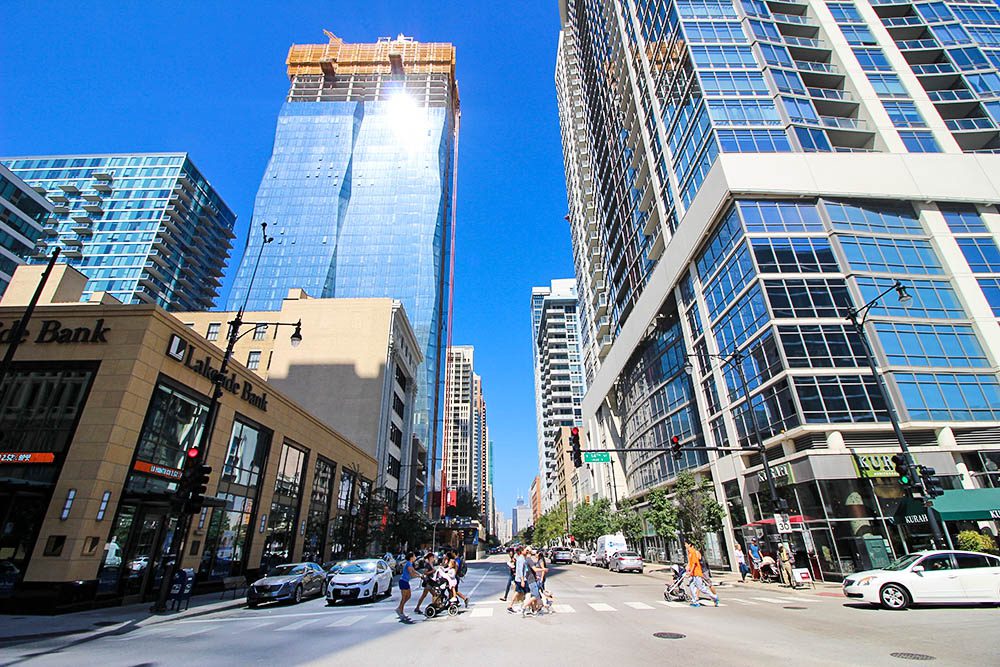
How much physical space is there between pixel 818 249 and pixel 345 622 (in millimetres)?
33586

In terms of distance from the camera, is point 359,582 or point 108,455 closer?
point 108,455

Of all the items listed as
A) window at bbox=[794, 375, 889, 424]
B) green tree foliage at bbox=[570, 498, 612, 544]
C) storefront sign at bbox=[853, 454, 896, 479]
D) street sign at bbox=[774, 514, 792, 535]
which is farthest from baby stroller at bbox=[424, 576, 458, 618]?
green tree foliage at bbox=[570, 498, 612, 544]

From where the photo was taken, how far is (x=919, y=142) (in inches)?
1412

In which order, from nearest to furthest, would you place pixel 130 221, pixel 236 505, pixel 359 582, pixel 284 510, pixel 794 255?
pixel 359 582
pixel 236 505
pixel 794 255
pixel 284 510
pixel 130 221

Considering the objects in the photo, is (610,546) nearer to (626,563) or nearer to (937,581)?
(626,563)

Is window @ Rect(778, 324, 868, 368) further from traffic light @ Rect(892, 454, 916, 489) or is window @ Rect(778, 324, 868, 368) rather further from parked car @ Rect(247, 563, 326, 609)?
parked car @ Rect(247, 563, 326, 609)

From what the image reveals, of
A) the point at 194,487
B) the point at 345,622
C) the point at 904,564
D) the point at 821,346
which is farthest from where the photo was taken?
the point at 821,346

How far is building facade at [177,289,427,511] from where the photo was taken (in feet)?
172

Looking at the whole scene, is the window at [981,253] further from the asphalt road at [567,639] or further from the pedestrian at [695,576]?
the pedestrian at [695,576]

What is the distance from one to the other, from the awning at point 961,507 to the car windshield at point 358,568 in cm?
2596

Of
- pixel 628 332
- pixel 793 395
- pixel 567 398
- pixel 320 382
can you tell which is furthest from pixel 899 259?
pixel 567 398

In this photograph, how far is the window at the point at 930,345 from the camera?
27516 millimetres

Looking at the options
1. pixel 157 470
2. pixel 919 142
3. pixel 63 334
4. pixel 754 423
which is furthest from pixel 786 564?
pixel 919 142

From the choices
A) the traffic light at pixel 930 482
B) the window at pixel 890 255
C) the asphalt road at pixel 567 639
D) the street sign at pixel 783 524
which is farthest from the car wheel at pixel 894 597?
the window at pixel 890 255
